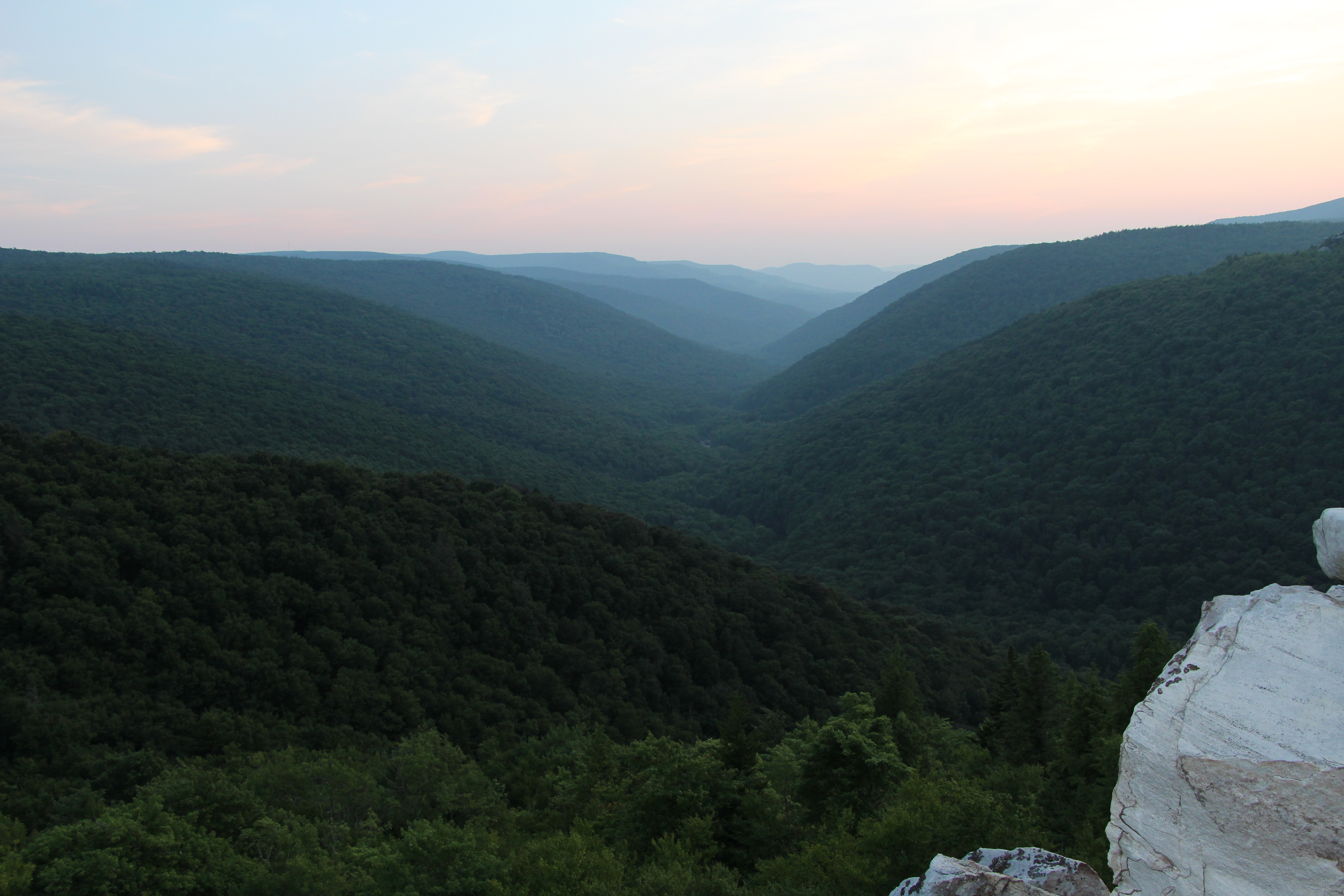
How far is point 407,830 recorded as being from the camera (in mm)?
18734

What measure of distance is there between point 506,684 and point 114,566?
1862 cm

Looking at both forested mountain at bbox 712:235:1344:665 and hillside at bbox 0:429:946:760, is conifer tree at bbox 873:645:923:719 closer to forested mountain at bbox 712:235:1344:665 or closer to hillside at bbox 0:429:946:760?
hillside at bbox 0:429:946:760

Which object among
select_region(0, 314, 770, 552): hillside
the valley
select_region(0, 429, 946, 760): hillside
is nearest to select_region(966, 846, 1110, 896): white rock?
the valley

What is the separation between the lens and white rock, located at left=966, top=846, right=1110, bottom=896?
7.03 metres

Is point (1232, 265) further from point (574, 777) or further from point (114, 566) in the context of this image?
point (114, 566)

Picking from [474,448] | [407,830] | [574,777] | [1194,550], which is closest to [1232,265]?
[1194,550]

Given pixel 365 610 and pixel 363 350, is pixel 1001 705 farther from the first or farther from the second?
pixel 363 350

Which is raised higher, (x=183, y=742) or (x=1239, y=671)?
(x=1239, y=671)

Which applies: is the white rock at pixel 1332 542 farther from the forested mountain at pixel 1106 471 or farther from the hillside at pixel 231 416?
the hillside at pixel 231 416

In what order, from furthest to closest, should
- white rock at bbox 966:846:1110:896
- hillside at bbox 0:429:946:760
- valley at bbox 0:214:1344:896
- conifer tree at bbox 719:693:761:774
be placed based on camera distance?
hillside at bbox 0:429:946:760
conifer tree at bbox 719:693:761:774
valley at bbox 0:214:1344:896
white rock at bbox 966:846:1110:896

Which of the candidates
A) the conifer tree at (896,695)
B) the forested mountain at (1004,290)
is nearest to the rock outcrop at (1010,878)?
the conifer tree at (896,695)

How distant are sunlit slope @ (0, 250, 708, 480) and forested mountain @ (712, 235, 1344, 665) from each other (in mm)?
44676

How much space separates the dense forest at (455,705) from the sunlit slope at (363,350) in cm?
8020

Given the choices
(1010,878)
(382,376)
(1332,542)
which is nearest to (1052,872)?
(1010,878)
